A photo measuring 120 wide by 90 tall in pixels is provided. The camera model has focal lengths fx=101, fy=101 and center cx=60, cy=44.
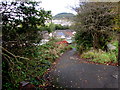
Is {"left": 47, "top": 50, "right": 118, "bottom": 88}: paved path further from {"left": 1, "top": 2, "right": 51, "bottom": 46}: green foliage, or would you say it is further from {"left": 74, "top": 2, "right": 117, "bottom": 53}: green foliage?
{"left": 74, "top": 2, "right": 117, "bottom": 53}: green foliage

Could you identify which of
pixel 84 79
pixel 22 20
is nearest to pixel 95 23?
pixel 84 79

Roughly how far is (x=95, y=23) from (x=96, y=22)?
86 mm

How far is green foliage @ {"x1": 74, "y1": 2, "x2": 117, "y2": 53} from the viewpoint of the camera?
20.0 feet

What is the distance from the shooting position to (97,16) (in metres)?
6.16

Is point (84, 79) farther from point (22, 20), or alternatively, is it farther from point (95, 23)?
point (95, 23)

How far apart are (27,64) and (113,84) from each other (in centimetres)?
264

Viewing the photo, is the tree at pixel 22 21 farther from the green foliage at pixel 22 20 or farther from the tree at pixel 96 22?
the tree at pixel 96 22

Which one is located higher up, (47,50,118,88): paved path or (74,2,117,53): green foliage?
(74,2,117,53): green foliage

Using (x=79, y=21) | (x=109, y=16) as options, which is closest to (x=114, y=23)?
(x=109, y=16)

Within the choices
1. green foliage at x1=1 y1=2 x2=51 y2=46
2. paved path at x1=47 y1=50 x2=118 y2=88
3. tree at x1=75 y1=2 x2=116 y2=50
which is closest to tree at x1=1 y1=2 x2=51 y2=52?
green foliage at x1=1 y1=2 x2=51 y2=46

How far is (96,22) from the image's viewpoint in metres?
6.16

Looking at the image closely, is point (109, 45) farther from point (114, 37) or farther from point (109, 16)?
point (109, 16)

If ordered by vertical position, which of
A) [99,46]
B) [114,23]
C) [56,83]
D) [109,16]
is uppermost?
[109,16]

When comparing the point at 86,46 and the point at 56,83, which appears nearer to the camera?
the point at 56,83
